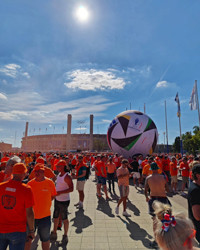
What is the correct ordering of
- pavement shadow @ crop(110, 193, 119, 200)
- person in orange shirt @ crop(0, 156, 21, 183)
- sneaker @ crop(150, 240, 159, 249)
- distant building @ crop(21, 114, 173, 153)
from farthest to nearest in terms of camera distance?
distant building @ crop(21, 114, 173, 153) < pavement shadow @ crop(110, 193, 119, 200) < sneaker @ crop(150, 240, 159, 249) < person in orange shirt @ crop(0, 156, 21, 183)

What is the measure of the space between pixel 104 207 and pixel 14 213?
4.53 metres

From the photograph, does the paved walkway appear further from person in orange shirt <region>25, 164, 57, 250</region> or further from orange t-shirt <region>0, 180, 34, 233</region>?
orange t-shirt <region>0, 180, 34, 233</region>

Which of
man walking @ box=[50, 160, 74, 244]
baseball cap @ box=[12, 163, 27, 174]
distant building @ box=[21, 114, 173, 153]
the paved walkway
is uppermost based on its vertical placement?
distant building @ box=[21, 114, 173, 153]

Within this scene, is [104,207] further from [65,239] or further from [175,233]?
[175,233]

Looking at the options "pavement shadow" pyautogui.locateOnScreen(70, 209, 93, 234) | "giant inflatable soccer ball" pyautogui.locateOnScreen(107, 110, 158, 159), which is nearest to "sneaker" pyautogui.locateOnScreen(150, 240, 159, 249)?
"pavement shadow" pyautogui.locateOnScreen(70, 209, 93, 234)

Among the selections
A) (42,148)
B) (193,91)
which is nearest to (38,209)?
(193,91)

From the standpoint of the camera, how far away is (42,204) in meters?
2.99

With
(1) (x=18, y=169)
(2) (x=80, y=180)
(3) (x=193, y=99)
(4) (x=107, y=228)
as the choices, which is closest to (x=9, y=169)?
(1) (x=18, y=169)

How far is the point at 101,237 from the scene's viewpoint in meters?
3.97

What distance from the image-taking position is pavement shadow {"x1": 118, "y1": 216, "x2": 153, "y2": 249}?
3.76m

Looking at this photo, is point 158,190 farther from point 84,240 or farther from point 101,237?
point 84,240

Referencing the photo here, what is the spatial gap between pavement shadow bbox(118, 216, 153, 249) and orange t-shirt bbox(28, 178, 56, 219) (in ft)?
7.69

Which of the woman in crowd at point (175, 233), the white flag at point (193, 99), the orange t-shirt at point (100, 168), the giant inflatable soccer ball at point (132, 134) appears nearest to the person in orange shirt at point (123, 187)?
the orange t-shirt at point (100, 168)

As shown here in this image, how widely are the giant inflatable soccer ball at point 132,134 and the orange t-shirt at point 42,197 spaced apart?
1021 centimetres
